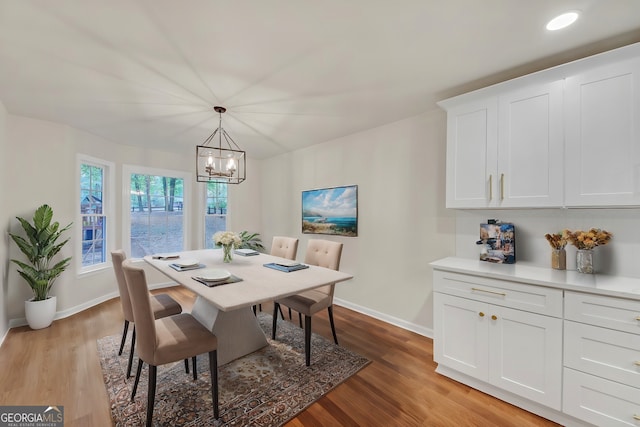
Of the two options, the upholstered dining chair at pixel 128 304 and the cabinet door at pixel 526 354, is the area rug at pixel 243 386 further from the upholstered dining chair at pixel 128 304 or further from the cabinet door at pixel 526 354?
the cabinet door at pixel 526 354

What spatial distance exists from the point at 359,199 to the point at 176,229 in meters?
3.50

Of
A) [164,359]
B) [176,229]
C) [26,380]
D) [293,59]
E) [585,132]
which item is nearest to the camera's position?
[164,359]

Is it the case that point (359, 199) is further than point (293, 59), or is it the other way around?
point (359, 199)

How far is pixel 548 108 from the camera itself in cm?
197

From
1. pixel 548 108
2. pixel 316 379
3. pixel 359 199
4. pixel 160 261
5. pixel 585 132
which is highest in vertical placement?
pixel 548 108

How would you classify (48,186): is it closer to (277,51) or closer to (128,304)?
(128,304)

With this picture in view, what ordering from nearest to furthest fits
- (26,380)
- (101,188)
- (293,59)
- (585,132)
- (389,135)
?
1. (585,132)
2. (293,59)
3. (26,380)
4. (389,135)
5. (101,188)

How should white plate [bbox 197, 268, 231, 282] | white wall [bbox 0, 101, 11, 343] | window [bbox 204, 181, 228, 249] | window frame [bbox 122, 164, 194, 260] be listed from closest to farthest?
white plate [bbox 197, 268, 231, 282] → white wall [bbox 0, 101, 11, 343] → window frame [bbox 122, 164, 194, 260] → window [bbox 204, 181, 228, 249]

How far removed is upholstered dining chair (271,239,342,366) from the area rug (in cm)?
19

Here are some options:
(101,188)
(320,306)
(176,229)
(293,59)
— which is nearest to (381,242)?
(320,306)

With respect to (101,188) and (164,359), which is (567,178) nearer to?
(164,359)

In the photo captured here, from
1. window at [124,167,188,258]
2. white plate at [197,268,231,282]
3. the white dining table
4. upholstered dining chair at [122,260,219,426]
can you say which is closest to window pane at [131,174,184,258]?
window at [124,167,188,258]

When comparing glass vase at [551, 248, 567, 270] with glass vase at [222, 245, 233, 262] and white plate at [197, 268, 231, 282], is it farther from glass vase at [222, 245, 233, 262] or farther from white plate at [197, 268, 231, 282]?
glass vase at [222, 245, 233, 262]

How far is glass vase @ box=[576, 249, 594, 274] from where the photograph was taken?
6.32 feet
